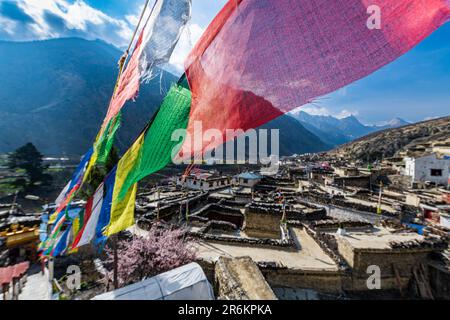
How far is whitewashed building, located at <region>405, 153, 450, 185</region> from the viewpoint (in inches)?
1146

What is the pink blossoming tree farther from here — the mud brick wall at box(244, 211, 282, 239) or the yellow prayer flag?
the mud brick wall at box(244, 211, 282, 239)

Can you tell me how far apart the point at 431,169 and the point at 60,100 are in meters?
140

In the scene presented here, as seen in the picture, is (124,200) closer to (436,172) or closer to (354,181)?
(354,181)

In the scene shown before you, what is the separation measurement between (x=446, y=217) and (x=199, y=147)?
19608 mm

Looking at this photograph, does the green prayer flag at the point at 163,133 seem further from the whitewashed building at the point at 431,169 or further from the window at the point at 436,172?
the window at the point at 436,172

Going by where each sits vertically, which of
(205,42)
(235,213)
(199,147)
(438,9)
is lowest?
(235,213)

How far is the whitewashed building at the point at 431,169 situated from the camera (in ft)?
95.5

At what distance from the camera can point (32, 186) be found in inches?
1326

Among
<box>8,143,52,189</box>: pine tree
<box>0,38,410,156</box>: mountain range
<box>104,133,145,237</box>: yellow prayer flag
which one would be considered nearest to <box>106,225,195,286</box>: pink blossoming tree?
<box>104,133,145,237</box>: yellow prayer flag

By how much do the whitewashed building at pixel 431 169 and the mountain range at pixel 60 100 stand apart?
39342 mm

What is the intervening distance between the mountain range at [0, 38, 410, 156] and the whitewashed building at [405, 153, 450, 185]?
3934cm

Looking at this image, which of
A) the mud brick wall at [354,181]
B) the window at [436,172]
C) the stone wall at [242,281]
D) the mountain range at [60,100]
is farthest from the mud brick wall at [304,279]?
the mountain range at [60,100]
